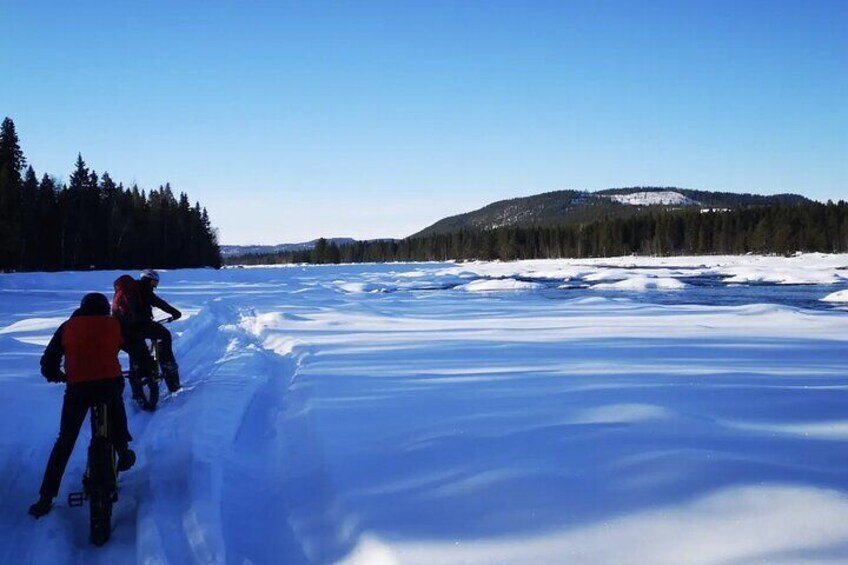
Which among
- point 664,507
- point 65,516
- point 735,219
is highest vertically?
point 735,219

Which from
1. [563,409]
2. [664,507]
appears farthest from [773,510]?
[563,409]

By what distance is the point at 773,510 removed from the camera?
3.37 m

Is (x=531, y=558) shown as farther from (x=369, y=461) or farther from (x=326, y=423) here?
(x=326, y=423)

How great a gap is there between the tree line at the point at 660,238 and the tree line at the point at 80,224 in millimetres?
68414

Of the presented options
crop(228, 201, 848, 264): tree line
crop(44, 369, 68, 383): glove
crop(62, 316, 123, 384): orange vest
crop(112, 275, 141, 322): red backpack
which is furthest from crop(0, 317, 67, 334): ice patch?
crop(228, 201, 848, 264): tree line

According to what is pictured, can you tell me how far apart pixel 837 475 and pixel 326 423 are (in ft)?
14.1

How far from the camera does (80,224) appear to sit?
53.5 m

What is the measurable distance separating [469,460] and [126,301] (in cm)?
498

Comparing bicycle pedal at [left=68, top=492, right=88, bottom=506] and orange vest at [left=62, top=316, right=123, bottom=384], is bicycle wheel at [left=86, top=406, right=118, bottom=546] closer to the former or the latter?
bicycle pedal at [left=68, top=492, right=88, bottom=506]

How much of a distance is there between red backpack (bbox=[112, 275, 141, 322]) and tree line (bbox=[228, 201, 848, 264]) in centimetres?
9490

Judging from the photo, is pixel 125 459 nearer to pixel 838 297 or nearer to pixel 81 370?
pixel 81 370

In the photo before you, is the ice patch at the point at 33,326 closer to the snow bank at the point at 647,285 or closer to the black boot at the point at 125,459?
the black boot at the point at 125,459

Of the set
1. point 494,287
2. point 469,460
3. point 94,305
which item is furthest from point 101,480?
point 494,287

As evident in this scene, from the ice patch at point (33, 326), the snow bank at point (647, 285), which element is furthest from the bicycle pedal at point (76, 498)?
the snow bank at point (647, 285)
